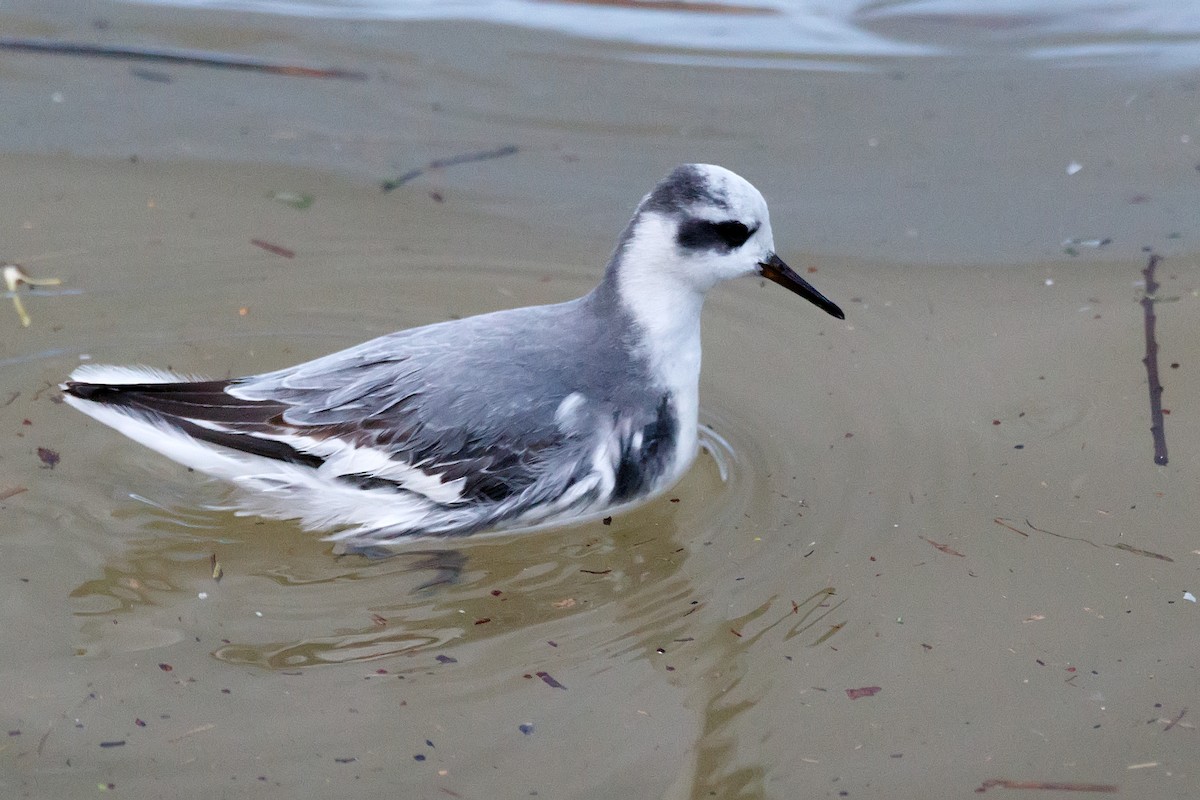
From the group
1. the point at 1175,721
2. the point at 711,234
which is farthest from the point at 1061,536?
the point at 711,234

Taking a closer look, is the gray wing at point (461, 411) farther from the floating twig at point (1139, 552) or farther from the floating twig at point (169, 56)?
the floating twig at point (169, 56)

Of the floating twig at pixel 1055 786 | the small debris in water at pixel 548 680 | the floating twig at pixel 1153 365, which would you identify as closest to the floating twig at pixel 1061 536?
the floating twig at pixel 1153 365

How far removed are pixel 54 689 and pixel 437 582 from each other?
3.42 ft

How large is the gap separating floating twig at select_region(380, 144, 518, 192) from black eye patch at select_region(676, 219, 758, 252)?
6.70 feet

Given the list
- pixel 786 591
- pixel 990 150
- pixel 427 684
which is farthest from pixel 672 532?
pixel 990 150

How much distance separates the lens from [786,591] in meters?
3.76

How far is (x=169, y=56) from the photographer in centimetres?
620

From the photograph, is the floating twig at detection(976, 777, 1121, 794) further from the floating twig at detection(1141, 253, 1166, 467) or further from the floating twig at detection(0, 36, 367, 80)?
the floating twig at detection(0, 36, 367, 80)

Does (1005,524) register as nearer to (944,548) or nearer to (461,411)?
(944,548)

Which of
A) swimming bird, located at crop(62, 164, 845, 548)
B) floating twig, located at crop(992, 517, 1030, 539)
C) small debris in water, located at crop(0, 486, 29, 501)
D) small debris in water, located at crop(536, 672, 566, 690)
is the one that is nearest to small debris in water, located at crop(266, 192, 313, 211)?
swimming bird, located at crop(62, 164, 845, 548)

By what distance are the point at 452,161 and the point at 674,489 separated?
2146 millimetres

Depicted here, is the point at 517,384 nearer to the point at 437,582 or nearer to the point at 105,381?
the point at 437,582

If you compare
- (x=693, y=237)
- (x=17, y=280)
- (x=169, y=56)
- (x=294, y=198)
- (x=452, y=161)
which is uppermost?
(x=169, y=56)

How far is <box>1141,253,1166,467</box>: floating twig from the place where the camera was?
14.0 feet
